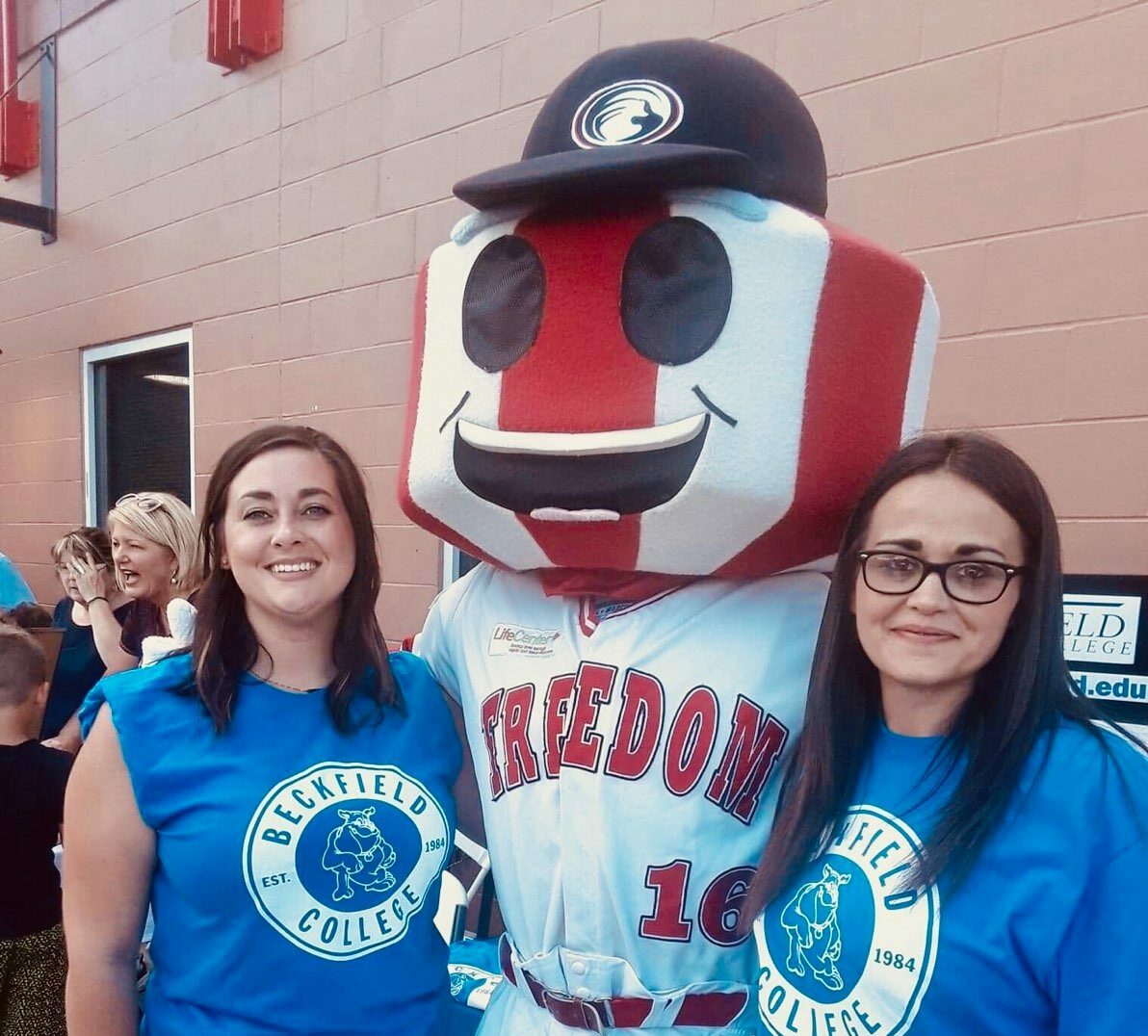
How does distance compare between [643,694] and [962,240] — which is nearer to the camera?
[643,694]

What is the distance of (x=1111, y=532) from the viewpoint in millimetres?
2121

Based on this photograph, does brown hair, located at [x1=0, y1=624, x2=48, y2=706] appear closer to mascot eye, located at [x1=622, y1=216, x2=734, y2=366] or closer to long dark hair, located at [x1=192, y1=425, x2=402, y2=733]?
long dark hair, located at [x1=192, y1=425, x2=402, y2=733]

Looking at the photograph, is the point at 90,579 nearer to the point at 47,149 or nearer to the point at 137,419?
the point at 137,419

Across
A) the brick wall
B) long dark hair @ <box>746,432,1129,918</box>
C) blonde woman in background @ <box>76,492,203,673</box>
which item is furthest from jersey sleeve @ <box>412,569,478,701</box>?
blonde woman in background @ <box>76,492,203,673</box>

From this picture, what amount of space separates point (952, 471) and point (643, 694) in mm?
551

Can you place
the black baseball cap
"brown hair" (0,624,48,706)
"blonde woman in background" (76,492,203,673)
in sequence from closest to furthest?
the black baseball cap, "brown hair" (0,624,48,706), "blonde woman in background" (76,492,203,673)

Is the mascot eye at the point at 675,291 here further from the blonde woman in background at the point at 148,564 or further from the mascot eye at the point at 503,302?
the blonde woman in background at the point at 148,564

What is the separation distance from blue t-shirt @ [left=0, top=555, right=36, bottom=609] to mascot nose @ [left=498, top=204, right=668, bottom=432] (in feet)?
12.7

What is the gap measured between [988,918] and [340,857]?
0.89 m

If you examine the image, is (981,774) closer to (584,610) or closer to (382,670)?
(584,610)

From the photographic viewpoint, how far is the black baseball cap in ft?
4.25

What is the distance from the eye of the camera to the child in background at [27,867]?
2.17 meters

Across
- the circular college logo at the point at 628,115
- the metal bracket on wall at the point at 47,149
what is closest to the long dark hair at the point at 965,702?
the circular college logo at the point at 628,115

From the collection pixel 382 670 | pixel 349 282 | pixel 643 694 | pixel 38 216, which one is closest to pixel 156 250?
pixel 38 216
